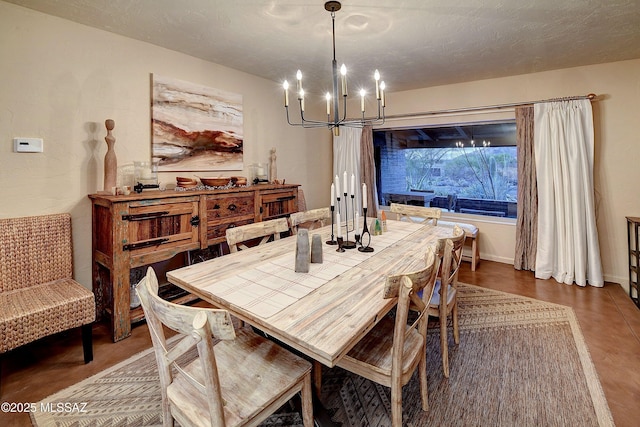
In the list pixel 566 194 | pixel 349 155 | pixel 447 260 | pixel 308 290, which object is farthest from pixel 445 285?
pixel 349 155

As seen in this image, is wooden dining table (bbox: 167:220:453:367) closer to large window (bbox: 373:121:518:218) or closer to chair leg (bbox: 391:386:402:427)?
chair leg (bbox: 391:386:402:427)

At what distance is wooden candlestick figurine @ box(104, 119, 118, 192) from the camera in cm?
242

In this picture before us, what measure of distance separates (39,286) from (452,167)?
4661 mm

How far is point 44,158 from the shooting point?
2.28 meters

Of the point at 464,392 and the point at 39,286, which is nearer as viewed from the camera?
the point at 464,392

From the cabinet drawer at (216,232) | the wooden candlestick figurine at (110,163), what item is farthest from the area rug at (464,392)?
the wooden candlestick figurine at (110,163)

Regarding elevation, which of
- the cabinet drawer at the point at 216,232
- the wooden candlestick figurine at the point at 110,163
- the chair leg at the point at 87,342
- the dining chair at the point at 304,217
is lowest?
the chair leg at the point at 87,342

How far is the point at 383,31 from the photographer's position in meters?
2.49

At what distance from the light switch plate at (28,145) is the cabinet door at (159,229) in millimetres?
771

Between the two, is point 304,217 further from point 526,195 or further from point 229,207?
point 526,195

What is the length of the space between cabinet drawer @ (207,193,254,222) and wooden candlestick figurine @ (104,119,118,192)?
739 millimetres

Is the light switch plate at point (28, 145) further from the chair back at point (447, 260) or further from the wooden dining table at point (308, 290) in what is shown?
the chair back at point (447, 260)

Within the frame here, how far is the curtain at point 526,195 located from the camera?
359 cm

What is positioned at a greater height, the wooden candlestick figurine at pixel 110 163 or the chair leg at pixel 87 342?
the wooden candlestick figurine at pixel 110 163
